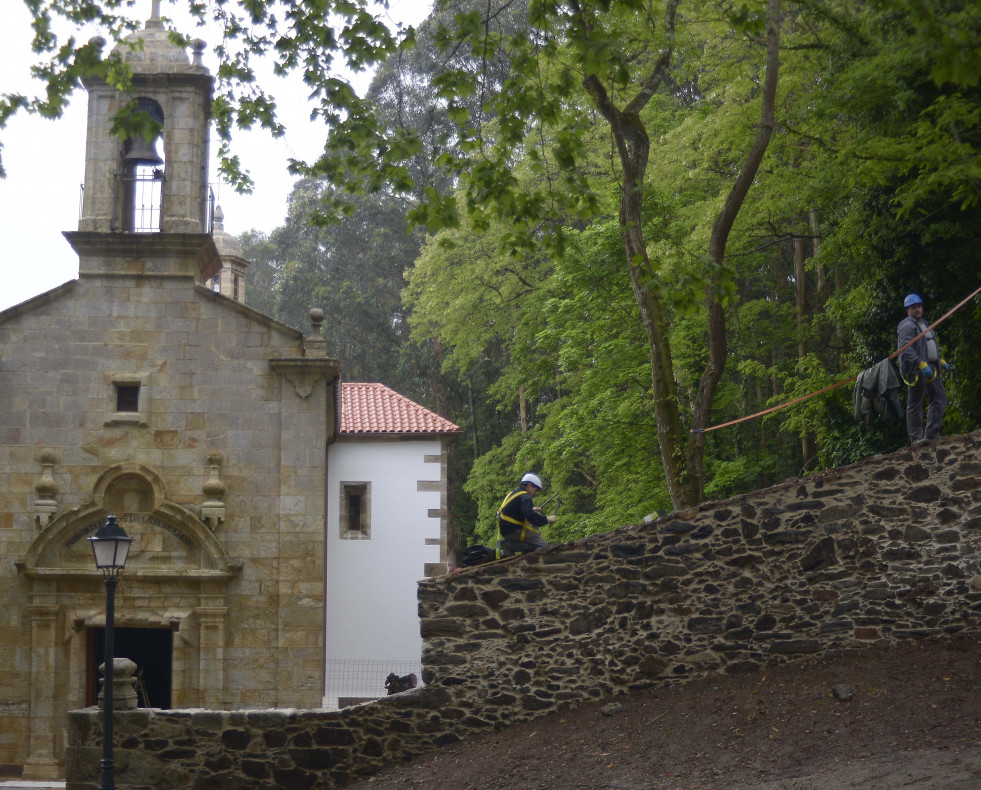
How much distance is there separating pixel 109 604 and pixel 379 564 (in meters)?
9.08

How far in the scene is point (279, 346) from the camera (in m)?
16.4

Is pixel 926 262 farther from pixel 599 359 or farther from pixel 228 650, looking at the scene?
pixel 228 650

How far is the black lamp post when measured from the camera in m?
9.67

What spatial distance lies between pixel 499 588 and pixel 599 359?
34.3 feet

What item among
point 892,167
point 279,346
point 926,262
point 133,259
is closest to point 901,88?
point 892,167

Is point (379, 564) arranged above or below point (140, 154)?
below

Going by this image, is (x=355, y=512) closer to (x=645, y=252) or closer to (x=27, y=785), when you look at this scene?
(x=27, y=785)

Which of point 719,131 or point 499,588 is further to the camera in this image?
point 719,131

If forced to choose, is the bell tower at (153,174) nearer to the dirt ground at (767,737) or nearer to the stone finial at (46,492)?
the stone finial at (46,492)

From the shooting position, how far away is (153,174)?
16.5 m

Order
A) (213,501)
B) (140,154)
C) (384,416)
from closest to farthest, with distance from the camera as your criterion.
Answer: (213,501) → (140,154) → (384,416)

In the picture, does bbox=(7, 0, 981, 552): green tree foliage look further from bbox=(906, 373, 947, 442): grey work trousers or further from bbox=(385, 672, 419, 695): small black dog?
bbox=(385, 672, 419, 695): small black dog

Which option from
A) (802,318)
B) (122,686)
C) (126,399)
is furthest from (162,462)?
(802,318)

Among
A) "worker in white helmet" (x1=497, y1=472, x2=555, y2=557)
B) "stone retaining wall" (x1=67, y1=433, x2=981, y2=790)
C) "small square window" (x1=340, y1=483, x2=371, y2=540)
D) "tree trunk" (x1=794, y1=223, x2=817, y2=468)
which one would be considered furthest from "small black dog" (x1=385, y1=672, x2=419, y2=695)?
"tree trunk" (x1=794, y1=223, x2=817, y2=468)
